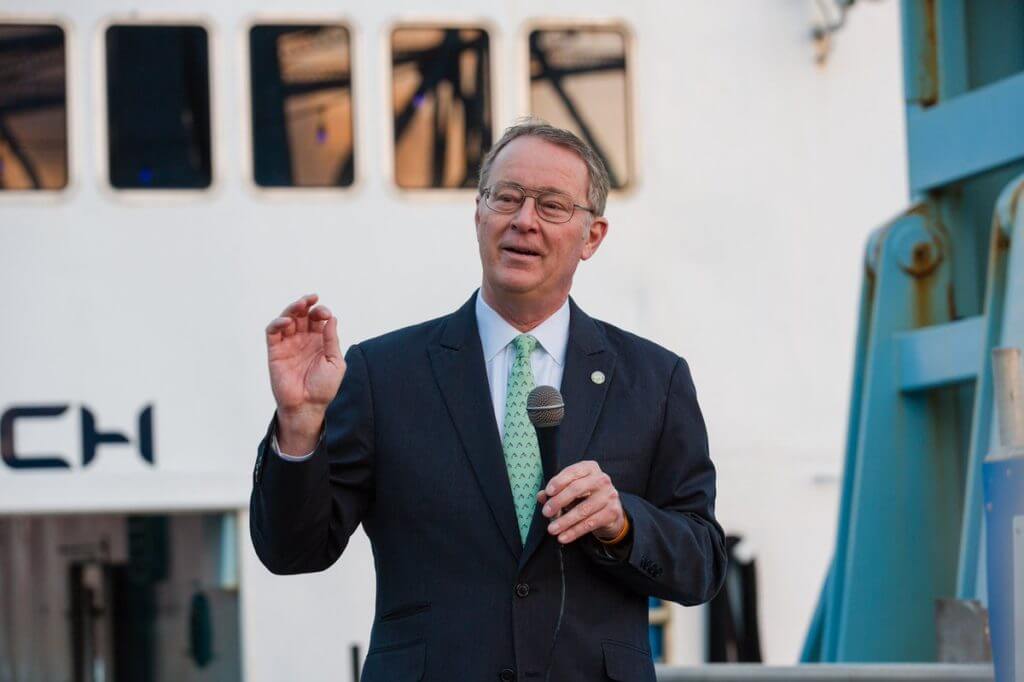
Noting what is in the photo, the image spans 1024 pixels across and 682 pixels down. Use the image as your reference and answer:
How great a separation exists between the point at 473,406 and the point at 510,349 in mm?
134

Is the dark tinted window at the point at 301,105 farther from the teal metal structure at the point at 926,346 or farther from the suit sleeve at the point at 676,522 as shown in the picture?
the suit sleeve at the point at 676,522

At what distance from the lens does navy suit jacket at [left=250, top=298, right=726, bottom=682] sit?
2.91 m

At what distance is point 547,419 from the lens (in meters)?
2.76

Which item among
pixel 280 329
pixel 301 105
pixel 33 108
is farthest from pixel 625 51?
pixel 280 329

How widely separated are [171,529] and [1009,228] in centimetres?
669

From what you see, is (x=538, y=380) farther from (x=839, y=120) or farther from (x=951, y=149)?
(x=839, y=120)

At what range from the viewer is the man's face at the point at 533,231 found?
3.04m

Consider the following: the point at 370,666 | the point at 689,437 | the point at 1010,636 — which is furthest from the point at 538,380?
the point at 1010,636

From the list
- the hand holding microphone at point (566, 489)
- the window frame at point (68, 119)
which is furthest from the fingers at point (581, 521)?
the window frame at point (68, 119)

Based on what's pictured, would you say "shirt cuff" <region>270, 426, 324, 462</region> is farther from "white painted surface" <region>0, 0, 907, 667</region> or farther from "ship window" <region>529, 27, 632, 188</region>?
"ship window" <region>529, 27, 632, 188</region>

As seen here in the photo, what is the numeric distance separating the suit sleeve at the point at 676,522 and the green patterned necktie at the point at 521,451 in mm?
142

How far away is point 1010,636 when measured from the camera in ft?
11.0

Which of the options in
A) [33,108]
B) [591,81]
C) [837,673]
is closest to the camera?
[837,673]

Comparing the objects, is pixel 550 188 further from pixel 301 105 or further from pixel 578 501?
pixel 301 105
